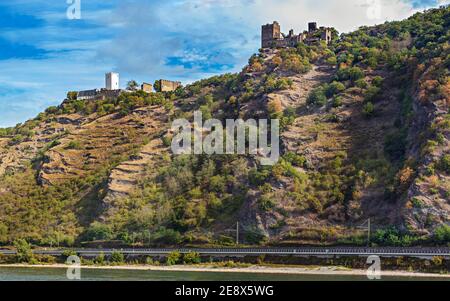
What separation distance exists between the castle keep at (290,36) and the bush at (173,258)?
51.0 metres

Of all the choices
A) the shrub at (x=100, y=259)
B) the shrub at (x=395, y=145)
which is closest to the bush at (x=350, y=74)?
the shrub at (x=395, y=145)

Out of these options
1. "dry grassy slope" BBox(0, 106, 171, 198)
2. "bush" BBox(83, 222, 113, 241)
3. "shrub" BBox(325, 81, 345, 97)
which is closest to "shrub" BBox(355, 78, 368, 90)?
"shrub" BBox(325, 81, 345, 97)

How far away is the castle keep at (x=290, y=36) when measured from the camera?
113 metres

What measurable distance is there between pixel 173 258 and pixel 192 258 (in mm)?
2125

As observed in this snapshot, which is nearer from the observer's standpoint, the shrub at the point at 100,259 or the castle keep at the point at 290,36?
the shrub at the point at 100,259

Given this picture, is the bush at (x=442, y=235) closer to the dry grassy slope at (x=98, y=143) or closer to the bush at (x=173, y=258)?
the bush at (x=173, y=258)

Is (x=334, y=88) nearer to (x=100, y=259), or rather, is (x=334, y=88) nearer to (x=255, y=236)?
(x=255, y=236)

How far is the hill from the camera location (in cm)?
6800

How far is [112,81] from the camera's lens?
426 feet

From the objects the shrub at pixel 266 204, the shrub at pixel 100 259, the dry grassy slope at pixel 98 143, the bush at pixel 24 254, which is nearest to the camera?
the shrub at pixel 266 204

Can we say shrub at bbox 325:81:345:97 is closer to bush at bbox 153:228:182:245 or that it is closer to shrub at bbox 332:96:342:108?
shrub at bbox 332:96:342:108

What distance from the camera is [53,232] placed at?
8569 cm

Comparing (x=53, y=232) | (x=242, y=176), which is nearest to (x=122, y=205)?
(x=53, y=232)
